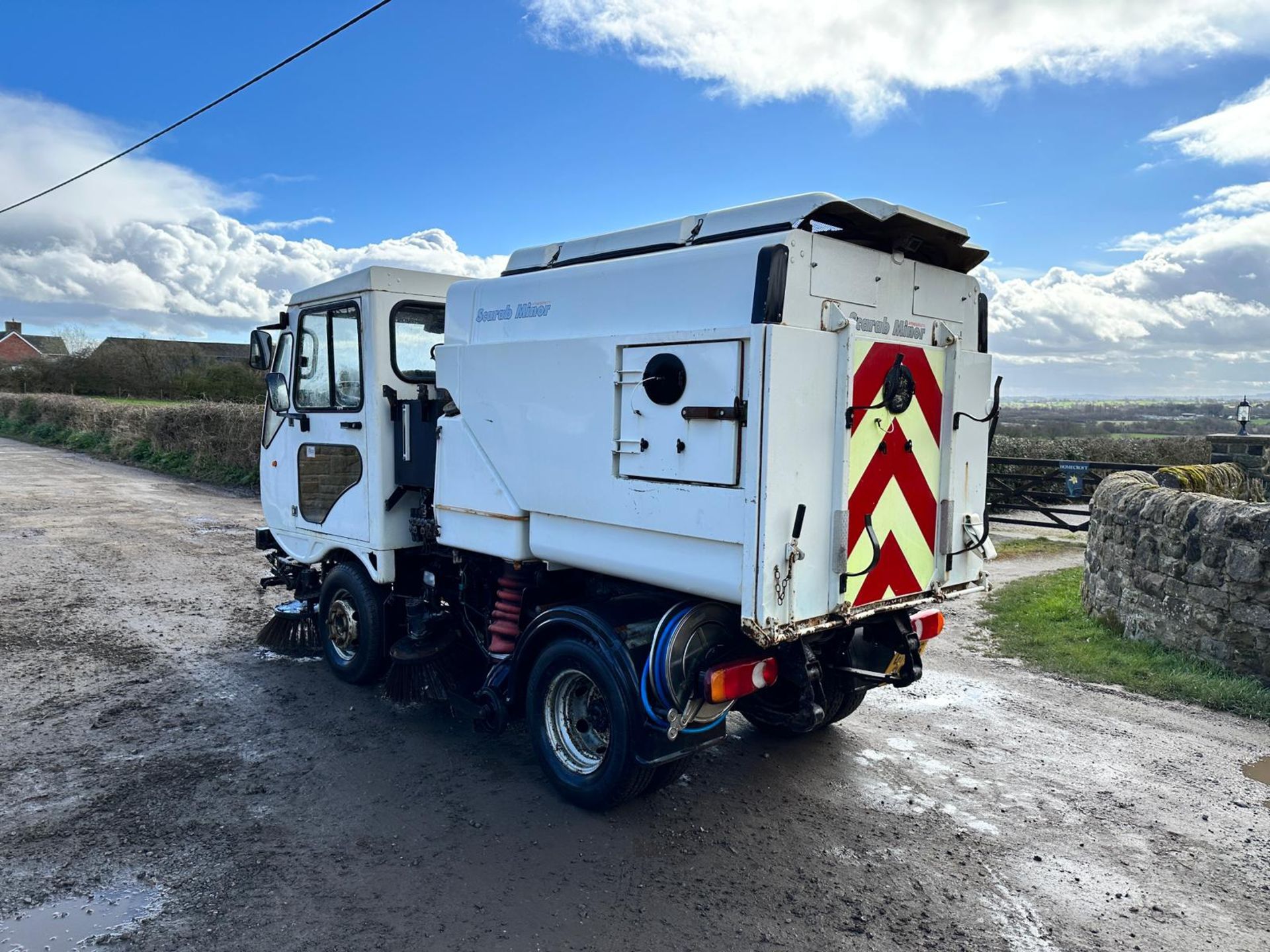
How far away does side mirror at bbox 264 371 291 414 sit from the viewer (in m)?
6.42

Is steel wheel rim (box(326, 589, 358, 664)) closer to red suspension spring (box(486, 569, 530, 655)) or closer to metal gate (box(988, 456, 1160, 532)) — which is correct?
red suspension spring (box(486, 569, 530, 655))

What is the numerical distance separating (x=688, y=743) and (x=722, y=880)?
584 mm

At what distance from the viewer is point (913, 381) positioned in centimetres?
401

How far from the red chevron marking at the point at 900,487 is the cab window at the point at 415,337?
299 cm

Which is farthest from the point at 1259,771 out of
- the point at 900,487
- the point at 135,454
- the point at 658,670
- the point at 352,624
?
the point at 135,454

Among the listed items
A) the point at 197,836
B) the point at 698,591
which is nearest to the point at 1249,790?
the point at 698,591

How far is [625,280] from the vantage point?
13.1ft

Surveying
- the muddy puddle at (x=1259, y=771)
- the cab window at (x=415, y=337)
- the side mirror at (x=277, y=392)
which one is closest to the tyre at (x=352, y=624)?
the side mirror at (x=277, y=392)

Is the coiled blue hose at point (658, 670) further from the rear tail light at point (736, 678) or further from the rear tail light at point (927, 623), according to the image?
the rear tail light at point (927, 623)

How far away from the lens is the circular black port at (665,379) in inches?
143

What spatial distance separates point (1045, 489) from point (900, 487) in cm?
1442

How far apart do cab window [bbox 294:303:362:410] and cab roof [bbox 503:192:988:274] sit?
1.87 meters

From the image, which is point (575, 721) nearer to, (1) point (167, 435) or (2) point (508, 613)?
(2) point (508, 613)

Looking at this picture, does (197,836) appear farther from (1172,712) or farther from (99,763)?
(1172,712)
